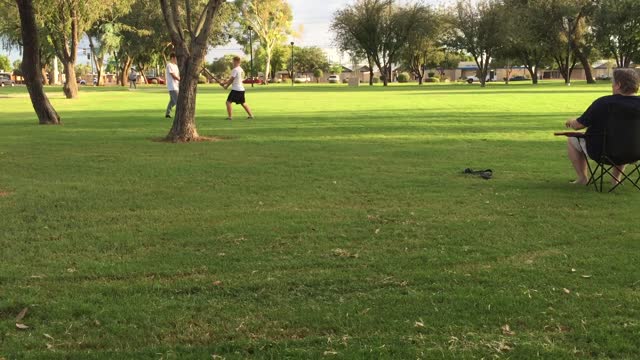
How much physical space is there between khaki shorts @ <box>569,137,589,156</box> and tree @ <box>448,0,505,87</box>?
58.0 metres

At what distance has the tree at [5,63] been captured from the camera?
477ft

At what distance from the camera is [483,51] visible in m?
65.8

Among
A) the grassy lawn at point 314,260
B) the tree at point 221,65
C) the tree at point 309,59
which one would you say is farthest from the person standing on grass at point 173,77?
the tree at point 309,59

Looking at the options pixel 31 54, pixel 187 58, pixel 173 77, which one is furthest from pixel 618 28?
pixel 187 58

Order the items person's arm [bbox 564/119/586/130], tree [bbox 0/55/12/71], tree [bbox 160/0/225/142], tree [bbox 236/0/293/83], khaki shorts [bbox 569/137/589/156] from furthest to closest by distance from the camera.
Answer: tree [bbox 0/55/12/71] < tree [bbox 236/0/293/83] < tree [bbox 160/0/225/142] < khaki shorts [bbox 569/137/589/156] < person's arm [bbox 564/119/586/130]

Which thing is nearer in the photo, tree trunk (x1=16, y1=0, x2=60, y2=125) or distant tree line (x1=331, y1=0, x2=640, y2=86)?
tree trunk (x1=16, y1=0, x2=60, y2=125)

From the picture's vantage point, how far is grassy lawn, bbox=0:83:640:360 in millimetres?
3500

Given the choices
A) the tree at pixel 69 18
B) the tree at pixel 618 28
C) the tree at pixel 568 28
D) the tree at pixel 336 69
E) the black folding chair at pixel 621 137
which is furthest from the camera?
the tree at pixel 336 69

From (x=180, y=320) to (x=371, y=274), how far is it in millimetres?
1460

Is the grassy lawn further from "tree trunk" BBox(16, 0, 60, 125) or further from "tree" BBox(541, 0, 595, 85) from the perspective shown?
"tree" BBox(541, 0, 595, 85)

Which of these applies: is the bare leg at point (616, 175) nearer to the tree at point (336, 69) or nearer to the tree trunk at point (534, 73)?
the tree trunk at point (534, 73)

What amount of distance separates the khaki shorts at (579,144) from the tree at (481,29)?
58.0 m

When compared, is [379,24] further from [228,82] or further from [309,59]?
[309,59]

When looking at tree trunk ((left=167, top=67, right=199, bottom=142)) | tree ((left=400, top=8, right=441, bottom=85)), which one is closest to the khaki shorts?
tree trunk ((left=167, top=67, right=199, bottom=142))
